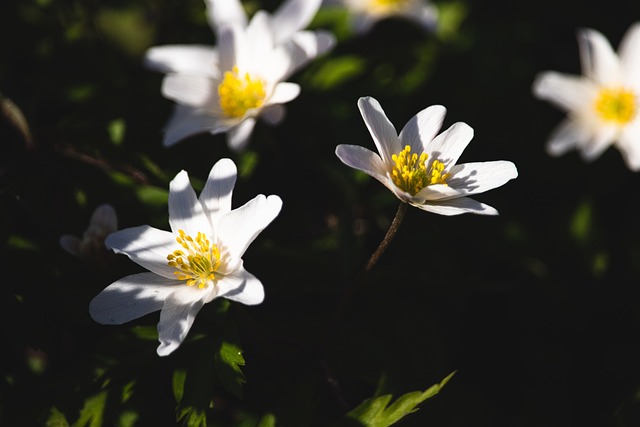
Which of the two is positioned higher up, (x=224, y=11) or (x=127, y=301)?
(x=224, y=11)

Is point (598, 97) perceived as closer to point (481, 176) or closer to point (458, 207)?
point (481, 176)

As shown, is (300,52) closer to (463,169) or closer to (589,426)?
(463,169)

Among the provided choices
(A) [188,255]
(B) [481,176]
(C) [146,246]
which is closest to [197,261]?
(A) [188,255]

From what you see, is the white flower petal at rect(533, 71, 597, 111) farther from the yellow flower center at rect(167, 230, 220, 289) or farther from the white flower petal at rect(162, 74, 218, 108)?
the yellow flower center at rect(167, 230, 220, 289)

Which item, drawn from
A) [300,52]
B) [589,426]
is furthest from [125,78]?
[589,426]

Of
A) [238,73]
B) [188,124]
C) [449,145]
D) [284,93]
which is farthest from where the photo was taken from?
[238,73]

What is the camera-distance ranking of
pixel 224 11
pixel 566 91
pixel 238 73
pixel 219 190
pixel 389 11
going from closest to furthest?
pixel 219 190 → pixel 238 73 → pixel 224 11 → pixel 566 91 → pixel 389 11

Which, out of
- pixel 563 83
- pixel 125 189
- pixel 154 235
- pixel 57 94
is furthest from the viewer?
pixel 563 83

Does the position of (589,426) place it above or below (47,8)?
below
